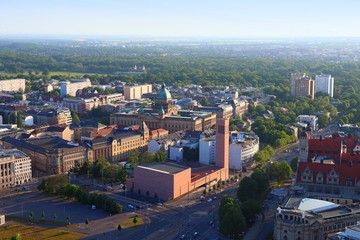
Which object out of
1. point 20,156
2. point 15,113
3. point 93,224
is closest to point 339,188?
Result: point 93,224

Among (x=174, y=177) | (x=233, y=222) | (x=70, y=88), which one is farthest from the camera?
(x=70, y=88)

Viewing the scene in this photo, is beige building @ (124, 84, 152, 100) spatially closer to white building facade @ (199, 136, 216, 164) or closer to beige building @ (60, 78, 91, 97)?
beige building @ (60, 78, 91, 97)

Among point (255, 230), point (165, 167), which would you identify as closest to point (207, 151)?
point (165, 167)

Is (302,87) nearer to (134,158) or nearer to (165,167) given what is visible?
(134,158)

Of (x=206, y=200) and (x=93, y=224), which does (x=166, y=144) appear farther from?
(x=93, y=224)

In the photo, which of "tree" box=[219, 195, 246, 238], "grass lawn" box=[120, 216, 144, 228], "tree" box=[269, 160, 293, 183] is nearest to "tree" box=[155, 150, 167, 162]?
"tree" box=[269, 160, 293, 183]

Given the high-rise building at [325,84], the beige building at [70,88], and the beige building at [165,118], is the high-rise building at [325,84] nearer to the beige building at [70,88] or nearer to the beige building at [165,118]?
the beige building at [165,118]
